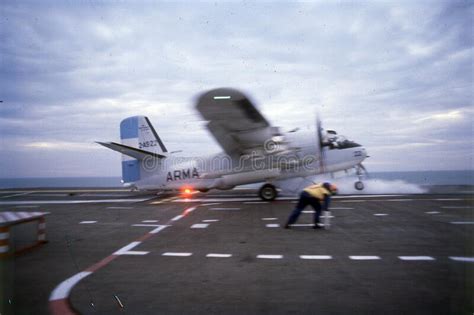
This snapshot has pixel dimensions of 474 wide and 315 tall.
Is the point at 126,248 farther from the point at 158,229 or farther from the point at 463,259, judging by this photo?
the point at 463,259

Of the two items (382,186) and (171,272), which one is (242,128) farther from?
(382,186)

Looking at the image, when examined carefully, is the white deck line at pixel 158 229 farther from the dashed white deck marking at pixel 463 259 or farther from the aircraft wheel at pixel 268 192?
the dashed white deck marking at pixel 463 259

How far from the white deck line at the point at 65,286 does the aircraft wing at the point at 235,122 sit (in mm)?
7275

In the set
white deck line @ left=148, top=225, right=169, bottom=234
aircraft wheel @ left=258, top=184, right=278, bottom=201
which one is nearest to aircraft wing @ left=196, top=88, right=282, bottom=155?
aircraft wheel @ left=258, top=184, right=278, bottom=201

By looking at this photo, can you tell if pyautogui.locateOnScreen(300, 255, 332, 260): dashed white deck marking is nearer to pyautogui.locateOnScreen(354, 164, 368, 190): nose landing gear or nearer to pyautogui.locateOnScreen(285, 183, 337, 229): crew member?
pyautogui.locateOnScreen(285, 183, 337, 229): crew member

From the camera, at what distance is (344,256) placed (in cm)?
527

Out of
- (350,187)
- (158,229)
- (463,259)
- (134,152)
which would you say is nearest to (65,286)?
(158,229)

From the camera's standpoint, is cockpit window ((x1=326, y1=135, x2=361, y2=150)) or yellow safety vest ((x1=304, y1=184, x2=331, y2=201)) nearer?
yellow safety vest ((x1=304, y1=184, x2=331, y2=201))

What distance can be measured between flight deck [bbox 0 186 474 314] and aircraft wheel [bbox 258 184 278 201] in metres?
5.86

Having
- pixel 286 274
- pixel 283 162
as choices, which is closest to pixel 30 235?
pixel 286 274

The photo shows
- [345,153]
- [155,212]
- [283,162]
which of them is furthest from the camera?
[345,153]

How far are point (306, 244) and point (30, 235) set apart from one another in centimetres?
807

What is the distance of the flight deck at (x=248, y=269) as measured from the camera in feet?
11.2

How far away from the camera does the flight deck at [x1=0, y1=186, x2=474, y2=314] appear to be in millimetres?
3423
